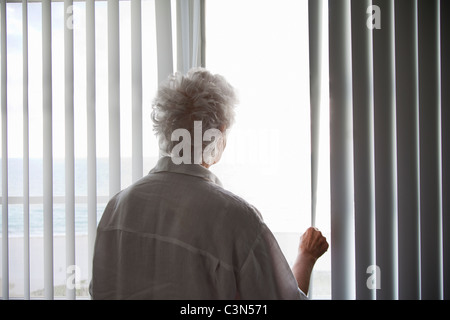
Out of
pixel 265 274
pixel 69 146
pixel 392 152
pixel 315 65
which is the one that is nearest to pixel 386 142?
pixel 392 152

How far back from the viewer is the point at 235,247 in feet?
2.39

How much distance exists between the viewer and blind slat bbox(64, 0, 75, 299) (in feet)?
3.82

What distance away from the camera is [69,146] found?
1.17m

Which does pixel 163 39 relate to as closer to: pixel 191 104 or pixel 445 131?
pixel 191 104

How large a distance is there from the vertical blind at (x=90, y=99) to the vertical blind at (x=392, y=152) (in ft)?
2.03

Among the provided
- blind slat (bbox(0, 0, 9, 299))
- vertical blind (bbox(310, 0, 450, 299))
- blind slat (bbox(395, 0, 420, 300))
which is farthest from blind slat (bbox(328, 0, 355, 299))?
blind slat (bbox(0, 0, 9, 299))

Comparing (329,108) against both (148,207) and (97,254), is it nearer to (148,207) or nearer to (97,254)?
(148,207)

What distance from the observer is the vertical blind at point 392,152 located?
44.0 inches

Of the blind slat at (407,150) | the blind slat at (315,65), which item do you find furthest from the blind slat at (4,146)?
the blind slat at (407,150)

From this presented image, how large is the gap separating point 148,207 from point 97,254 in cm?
20

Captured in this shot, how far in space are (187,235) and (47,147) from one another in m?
0.81

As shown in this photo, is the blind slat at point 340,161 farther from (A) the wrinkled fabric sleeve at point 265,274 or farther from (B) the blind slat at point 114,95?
(B) the blind slat at point 114,95
